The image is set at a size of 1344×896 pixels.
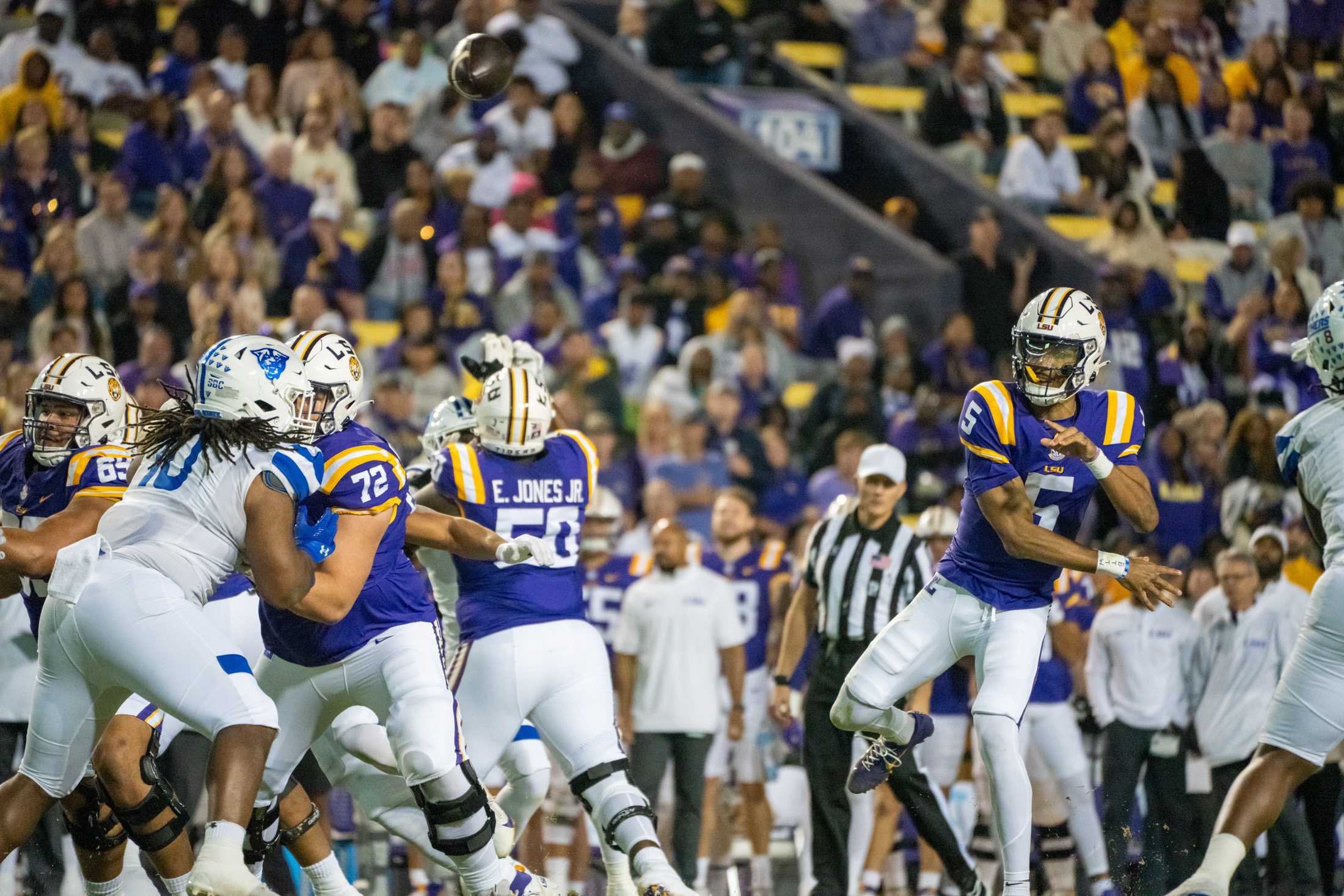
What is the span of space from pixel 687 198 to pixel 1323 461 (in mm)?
8191

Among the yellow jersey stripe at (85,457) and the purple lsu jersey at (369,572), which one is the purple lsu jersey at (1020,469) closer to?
the purple lsu jersey at (369,572)

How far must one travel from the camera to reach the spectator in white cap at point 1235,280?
1405 cm

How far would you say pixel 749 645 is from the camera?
1007 cm

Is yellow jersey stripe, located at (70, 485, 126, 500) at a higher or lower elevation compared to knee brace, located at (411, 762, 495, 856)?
higher

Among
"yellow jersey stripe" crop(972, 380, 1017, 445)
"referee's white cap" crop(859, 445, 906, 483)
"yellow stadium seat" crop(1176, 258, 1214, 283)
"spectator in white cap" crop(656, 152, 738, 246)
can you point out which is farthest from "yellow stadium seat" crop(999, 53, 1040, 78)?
"yellow jersey stripe" crop(972, 380, 1017, 445)

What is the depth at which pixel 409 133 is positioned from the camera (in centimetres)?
1357

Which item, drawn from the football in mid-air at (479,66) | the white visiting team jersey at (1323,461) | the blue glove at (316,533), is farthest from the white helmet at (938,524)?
the blue glove at (316,533)

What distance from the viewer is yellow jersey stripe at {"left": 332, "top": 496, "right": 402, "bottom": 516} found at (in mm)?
6012

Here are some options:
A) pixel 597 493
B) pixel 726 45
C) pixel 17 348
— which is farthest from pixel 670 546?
pixel 726 45

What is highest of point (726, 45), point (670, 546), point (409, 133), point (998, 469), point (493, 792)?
point (726, 45)

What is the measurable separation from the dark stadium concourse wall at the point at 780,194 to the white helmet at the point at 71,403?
787 centimetres

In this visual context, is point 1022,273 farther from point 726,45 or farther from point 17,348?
point 17,348

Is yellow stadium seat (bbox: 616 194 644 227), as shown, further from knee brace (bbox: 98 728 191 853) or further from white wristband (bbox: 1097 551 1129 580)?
knee brace (bbox: 98 728 191 853)

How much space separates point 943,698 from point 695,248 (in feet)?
17.1
